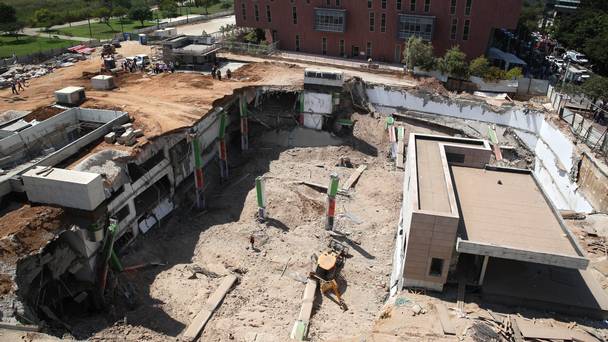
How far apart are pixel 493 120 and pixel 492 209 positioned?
2358cm

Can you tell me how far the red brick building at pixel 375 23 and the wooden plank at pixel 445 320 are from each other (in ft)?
142

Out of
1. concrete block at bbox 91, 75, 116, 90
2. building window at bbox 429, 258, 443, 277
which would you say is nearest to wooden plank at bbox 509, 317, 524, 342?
building window at bbox 429, 258, 443, 277

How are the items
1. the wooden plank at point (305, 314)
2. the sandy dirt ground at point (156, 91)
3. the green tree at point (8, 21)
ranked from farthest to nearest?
1. the green tree at point (8, 21)
2. the sandy dirt ground at point (156, 91)
3. the wooden plank at point (305, 314)

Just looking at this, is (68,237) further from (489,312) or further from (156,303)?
(489,312)

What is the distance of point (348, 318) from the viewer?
75.7 feet

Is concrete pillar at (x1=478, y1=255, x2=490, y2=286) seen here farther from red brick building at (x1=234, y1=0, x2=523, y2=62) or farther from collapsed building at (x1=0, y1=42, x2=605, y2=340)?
red brick building at (x1=234, y1=0, x2=523, y2=62)

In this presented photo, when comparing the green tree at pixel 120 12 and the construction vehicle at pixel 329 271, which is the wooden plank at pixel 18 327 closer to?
the construction vehicle at pixel 329 271

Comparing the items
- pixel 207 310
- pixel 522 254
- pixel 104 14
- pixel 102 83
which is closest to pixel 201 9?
pixel 104 14

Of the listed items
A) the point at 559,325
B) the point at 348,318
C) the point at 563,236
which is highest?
the point at 563,236

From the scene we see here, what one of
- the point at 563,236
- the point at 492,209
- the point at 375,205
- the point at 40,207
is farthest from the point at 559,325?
the point at 40,207

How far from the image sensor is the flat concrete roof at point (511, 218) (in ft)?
61.8

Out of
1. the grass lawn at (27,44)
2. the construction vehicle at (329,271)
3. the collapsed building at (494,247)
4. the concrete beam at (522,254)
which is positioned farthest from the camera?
the grass lawn at (27,44)

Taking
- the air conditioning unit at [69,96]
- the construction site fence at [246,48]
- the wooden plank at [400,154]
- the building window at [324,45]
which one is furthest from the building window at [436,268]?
the building window at [324,45]

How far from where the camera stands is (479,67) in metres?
50.8
